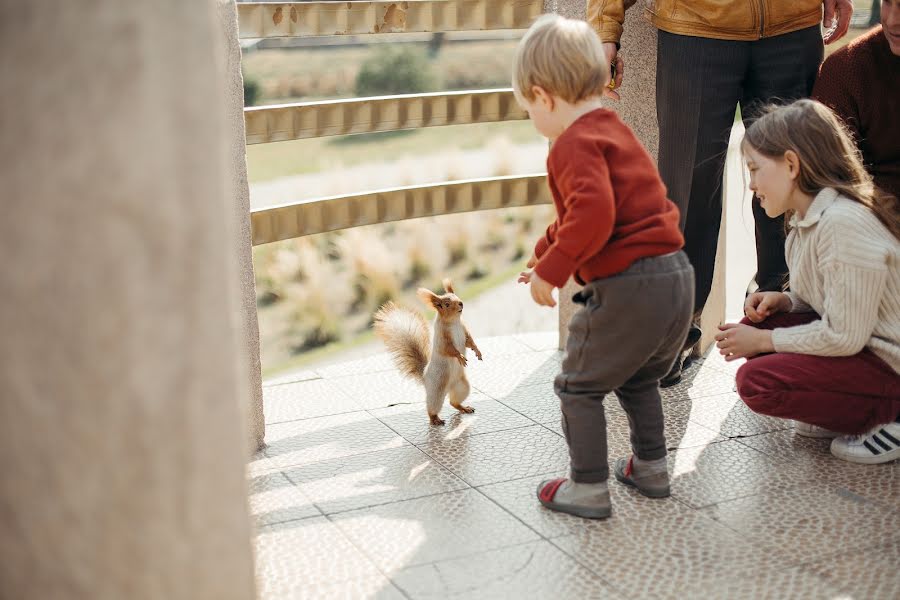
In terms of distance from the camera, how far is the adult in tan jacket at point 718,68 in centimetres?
330

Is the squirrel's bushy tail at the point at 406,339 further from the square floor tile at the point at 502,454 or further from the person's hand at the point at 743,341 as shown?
the person's hand at the point at 743,341

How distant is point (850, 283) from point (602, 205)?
0.88 m

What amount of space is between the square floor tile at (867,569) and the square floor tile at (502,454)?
86 centimetres

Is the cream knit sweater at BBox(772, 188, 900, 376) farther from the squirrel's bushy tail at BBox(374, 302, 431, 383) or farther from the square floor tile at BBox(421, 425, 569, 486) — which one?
the squirrel's bushy tail at BBox(374, 302, 431, 383)

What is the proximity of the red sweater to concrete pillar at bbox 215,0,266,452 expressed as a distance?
1.04m

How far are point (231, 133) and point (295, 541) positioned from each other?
4.17ft

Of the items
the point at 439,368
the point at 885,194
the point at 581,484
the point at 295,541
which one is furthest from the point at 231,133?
the point at 885,194

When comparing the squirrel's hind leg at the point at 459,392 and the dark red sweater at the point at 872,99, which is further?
the squirrel's hind leg at the point at 459,392

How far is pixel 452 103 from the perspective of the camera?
4031 millimetres

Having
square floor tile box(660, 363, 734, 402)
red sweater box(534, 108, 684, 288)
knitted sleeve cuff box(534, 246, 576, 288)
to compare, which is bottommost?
square floor tile box(660, 363, 734, 402)

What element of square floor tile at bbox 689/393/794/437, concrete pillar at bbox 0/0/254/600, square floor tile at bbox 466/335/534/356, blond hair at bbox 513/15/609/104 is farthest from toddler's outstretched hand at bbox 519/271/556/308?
square floor tile at bbox 466/335/534/356

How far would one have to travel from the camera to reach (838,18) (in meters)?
3.45

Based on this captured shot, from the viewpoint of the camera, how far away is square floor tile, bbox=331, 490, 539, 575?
2.46 m

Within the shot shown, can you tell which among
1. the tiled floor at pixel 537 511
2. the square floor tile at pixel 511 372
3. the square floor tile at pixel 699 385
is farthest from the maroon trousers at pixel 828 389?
the square floor tile at pixel 511 372
